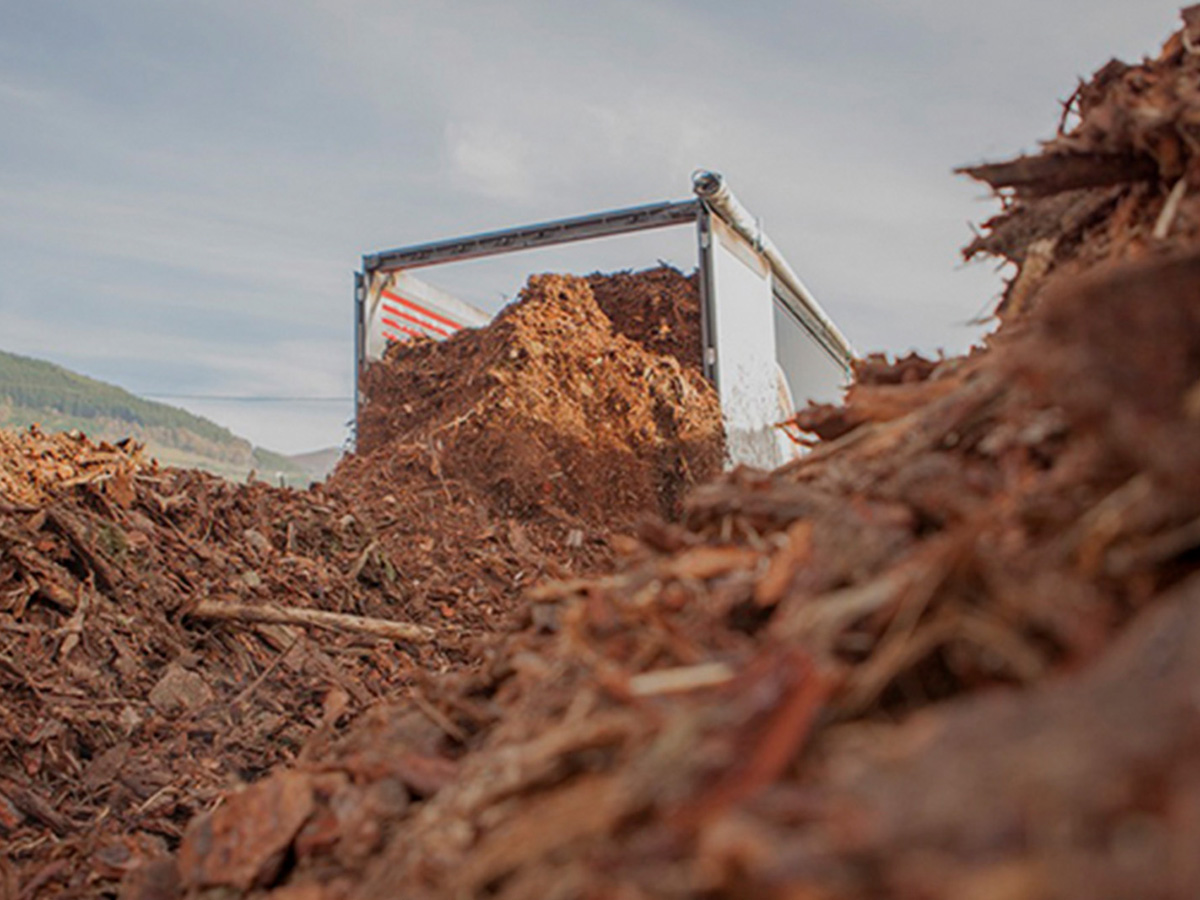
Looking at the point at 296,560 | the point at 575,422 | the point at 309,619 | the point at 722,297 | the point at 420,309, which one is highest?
the point at 420,309

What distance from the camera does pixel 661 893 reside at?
113cm

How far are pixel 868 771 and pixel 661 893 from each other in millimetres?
272

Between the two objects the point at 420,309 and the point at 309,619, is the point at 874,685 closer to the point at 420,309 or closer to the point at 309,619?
the point at 309,619

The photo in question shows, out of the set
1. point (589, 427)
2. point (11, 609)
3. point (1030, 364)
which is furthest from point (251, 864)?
point (589, 427)

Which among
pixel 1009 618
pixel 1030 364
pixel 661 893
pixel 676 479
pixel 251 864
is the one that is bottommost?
pixel 251 864

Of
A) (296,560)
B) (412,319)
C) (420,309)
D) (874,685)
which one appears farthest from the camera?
(420,309)

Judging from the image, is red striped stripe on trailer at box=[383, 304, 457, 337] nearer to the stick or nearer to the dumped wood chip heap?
the stick

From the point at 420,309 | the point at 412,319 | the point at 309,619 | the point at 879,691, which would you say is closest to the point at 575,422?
the point at 412,319

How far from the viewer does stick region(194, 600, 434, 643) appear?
5633 millimetres

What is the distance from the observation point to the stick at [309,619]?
563 centimetres

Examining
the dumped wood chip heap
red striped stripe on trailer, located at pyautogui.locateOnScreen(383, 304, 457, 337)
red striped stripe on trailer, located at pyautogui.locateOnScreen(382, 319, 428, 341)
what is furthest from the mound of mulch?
the dumped wood chip heap

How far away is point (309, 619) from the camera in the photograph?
5.93m

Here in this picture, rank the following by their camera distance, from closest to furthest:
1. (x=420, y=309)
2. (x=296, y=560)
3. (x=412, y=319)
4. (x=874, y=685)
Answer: (x=874, y=685), (x=296, y=560), (x=412, y=319), (x=420, y=309)

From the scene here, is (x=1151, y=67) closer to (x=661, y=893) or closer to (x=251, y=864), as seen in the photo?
(x=661, y=893)
